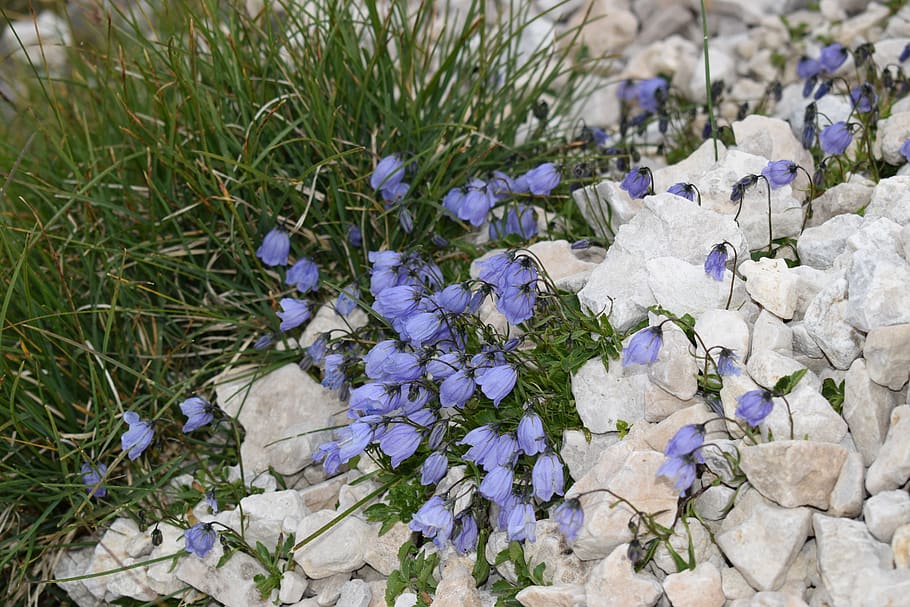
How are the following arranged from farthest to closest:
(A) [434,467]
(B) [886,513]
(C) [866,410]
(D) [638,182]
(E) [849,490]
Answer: (D) [638,182]
(A) [434,467]
(C) [866,410]
(E) [849,490]
(B) [886,513]

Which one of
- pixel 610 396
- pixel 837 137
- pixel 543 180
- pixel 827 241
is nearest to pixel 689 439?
pixel 610 396

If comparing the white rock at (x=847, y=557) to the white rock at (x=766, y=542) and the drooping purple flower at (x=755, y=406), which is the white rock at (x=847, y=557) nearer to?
the white rock at (x=766, y=542)

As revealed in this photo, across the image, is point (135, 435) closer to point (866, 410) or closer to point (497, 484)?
point (497, 484)

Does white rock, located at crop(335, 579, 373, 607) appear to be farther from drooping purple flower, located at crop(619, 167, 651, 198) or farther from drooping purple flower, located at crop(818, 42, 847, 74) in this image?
drooping purple flower, located at crop(818, 42, 847, 74)

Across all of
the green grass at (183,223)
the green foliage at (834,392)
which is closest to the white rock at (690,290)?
the green foliage at (834,392)

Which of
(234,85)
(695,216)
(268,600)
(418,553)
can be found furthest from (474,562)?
(234,85)

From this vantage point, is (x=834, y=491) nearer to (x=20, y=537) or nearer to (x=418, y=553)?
(x=418, y=553)
